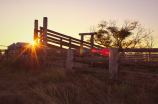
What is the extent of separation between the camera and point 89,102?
3.60 m

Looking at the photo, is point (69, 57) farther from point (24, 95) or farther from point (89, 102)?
point (89, 102)

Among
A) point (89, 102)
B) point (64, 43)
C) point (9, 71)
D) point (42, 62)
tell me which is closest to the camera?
point (89, 102)

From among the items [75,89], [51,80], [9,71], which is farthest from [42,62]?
[75,89]

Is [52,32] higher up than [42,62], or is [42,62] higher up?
[52,32]

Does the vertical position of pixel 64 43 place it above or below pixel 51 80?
above

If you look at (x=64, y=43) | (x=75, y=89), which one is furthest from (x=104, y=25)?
(x=75, y=89)

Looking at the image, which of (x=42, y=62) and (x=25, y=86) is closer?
(x=25, y=86)

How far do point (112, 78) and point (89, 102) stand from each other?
2.25 meters

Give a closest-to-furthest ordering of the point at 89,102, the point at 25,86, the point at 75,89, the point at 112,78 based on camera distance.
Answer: the point at 89,102 < the point at 75,89 < the point at 25,86 < the point at 112,78

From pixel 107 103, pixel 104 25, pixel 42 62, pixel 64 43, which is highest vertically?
pixel 104 25

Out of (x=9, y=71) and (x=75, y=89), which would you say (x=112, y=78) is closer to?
(x=75, y=89)

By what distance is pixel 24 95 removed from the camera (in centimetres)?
419

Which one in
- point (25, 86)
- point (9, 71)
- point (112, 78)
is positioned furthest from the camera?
point (9, 71)

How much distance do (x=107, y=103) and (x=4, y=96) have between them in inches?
105
